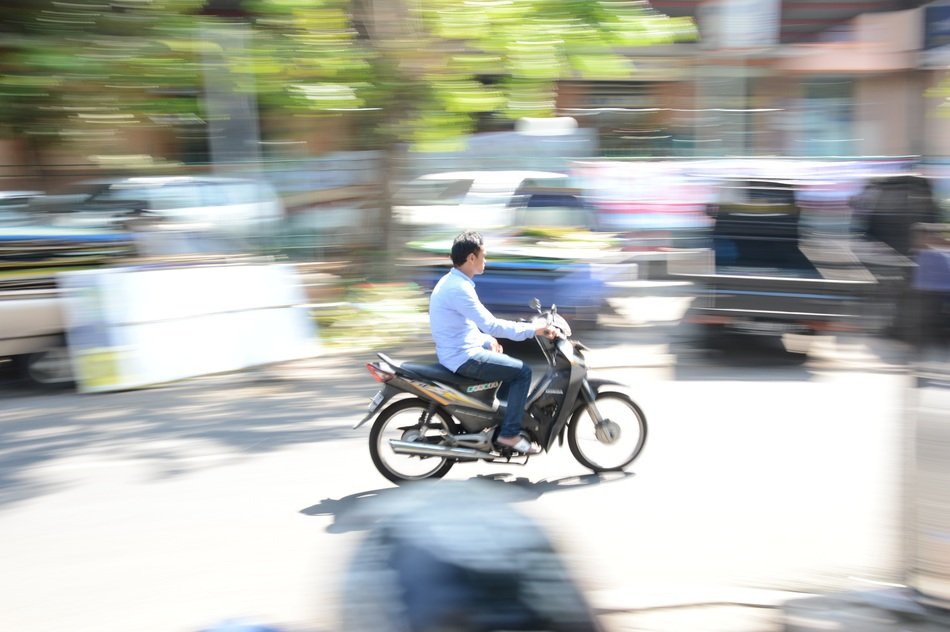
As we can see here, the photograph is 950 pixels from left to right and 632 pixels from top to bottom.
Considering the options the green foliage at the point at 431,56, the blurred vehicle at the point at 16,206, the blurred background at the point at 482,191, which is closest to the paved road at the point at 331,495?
the blurred background at the point at 482,191

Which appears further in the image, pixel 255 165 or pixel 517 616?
pixel 255 165

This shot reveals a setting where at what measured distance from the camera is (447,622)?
6.03ft

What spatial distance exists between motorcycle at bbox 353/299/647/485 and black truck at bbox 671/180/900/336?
10.8ft

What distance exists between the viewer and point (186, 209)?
35.6 feet

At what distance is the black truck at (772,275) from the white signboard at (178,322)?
4065 mm

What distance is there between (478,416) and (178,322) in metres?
3.95

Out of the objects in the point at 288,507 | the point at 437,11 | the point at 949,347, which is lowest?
the point at 288,507

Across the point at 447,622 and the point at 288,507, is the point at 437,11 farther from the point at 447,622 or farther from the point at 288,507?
the point at 447,622

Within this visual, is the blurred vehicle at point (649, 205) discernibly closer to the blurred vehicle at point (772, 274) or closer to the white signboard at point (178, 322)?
the blurred vehicle at point (772, 274)

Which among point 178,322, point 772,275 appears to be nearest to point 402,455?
point 178,322

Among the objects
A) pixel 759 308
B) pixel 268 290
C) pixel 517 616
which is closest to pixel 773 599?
pixel 517 616

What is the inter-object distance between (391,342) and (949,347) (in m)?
7.22

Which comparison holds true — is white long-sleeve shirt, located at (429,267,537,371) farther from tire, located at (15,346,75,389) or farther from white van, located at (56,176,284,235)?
tire, located at (15,346,75,389)

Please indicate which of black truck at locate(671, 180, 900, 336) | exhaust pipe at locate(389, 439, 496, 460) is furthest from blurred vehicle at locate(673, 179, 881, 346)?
exhaust pipe at locate(389, 439, 496, 460)
